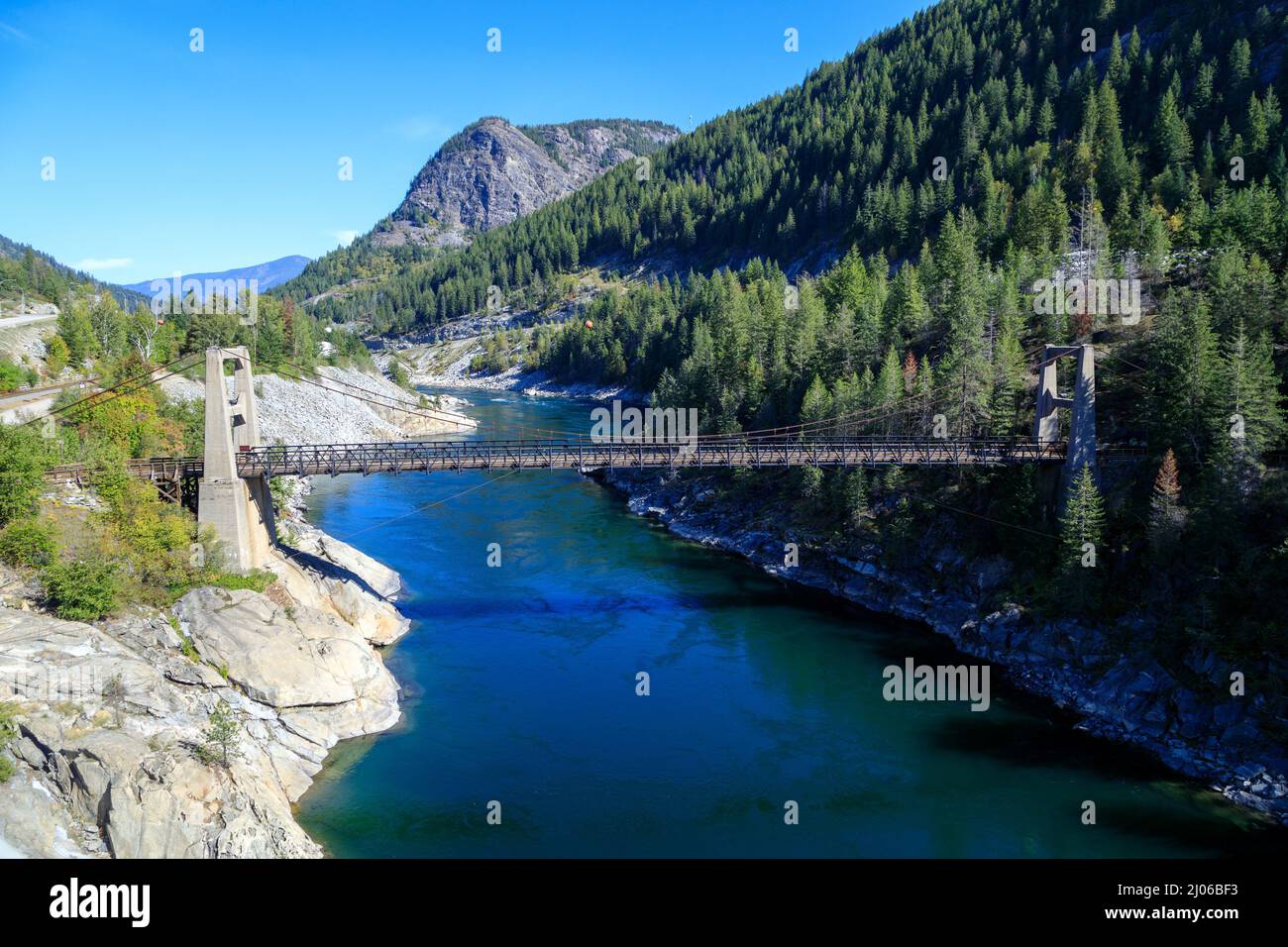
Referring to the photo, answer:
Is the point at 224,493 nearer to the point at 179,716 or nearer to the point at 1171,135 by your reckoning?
the point at 179,716

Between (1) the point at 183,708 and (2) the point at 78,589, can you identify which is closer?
(1) the point at 183,708

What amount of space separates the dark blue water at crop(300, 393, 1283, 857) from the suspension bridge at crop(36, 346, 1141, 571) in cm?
660

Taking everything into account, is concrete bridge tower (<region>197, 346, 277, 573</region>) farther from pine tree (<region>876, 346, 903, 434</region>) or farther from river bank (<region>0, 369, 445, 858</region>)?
pine tree (<region>876, 346, 903, 434</region>)

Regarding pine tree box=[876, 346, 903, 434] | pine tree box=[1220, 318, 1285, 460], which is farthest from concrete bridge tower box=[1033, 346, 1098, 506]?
pine tree box=[876, 346, 903, 434]

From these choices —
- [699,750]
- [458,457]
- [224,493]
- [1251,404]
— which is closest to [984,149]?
[1251,404]

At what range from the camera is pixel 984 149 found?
302ft

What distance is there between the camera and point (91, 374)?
44.8 m

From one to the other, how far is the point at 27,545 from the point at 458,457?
14.8 m

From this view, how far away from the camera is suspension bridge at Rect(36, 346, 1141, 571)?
28.8 m

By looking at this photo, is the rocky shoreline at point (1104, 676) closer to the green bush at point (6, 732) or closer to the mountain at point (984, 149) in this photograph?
the mountain at point (984, 149)
